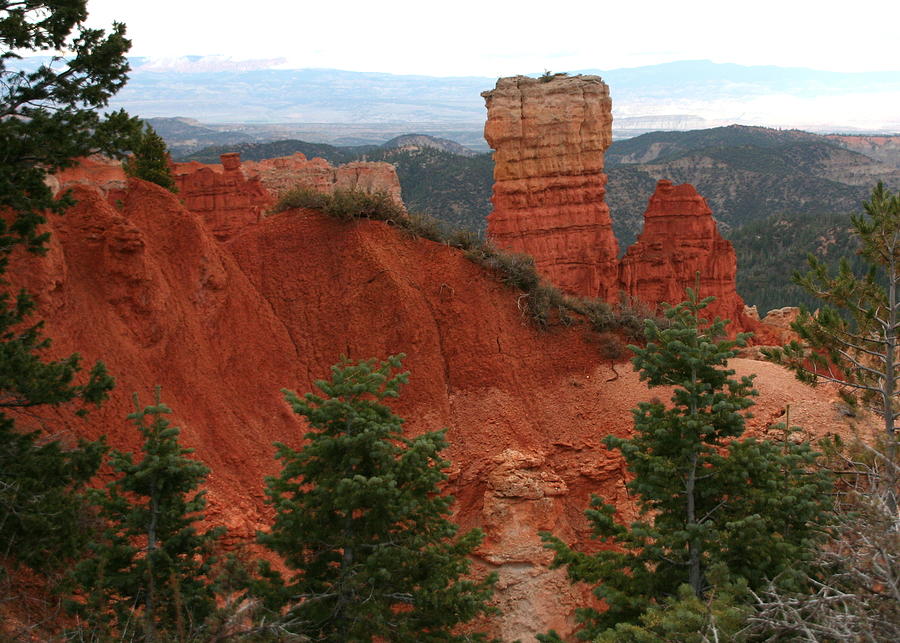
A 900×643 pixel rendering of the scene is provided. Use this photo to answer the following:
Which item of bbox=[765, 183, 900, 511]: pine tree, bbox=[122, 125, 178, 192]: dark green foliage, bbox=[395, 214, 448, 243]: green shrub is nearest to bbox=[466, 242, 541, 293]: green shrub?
bbox=[395, 214, 448, 243]: green shrub

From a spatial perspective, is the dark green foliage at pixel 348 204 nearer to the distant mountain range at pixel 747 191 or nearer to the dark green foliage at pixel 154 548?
the dark green foliage at pixel 154 548

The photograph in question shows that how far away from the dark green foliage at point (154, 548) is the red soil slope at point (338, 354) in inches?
111

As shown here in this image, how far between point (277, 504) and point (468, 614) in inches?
95.4

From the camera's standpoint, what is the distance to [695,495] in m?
9.52

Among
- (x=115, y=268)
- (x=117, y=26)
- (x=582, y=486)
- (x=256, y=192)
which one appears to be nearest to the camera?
(x=117, y=26)

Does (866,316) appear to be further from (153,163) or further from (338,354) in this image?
(153,163)

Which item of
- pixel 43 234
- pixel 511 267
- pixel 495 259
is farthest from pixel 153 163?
pixel 43 234

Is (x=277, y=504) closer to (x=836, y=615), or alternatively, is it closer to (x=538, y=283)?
(x=836, y=615)

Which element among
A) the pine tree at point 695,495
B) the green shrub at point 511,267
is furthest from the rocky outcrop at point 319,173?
the pine tree at point 695,495

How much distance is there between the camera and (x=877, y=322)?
12297 millimetres

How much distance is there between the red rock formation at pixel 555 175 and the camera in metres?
33.1

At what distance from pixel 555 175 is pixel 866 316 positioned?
75.1 ft

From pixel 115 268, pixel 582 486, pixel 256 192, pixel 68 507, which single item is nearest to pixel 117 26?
pixel 115 268

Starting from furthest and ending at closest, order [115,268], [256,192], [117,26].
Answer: [256,192]
[115,268]
[117,26]
